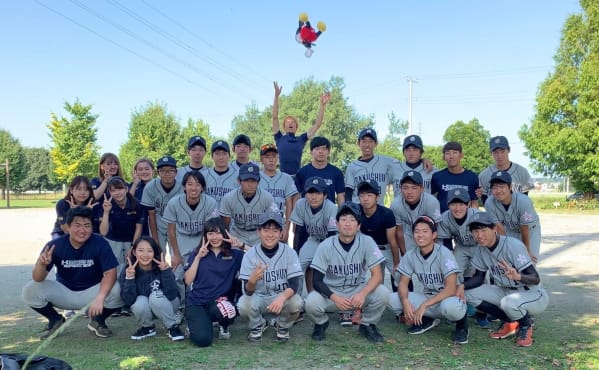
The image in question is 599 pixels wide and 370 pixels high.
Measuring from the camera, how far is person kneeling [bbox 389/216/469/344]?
5.12 metres

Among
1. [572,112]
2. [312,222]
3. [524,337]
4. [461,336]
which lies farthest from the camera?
[572,112]

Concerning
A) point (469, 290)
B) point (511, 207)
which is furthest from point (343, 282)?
point (511, 207)

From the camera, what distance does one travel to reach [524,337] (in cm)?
496

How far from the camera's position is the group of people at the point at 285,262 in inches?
205

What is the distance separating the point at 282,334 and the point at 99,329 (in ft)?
6.71

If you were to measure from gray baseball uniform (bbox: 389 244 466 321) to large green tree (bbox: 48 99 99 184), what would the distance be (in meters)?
36.4

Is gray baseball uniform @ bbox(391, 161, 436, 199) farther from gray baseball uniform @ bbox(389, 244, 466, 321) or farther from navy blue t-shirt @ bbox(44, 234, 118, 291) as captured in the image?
navy blue t-shirt @ bbox(44, 234, 118, 291)

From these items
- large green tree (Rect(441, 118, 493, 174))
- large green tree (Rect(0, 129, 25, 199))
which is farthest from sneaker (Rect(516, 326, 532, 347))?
large green tree (Rect(0, 129, 25, 199))

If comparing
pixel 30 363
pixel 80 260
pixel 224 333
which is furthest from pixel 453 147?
pixel 30 363

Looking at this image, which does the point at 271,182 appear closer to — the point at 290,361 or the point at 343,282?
the point at 343,282

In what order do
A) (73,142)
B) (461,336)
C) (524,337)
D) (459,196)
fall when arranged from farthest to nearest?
(73,142)
(459,196)
(461,336)
(524,337)

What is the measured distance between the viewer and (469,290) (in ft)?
18.1

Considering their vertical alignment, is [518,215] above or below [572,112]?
below

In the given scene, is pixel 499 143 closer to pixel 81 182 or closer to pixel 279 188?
pixel 279 188
